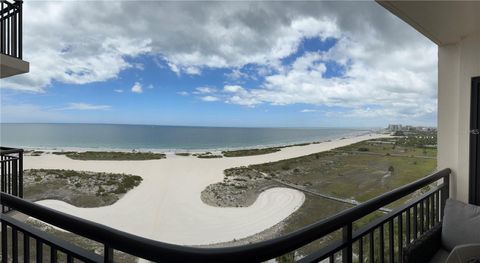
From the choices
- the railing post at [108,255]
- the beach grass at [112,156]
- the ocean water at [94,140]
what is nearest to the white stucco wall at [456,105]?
the railing post at [108,255]

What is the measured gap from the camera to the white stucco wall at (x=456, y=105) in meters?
2.32

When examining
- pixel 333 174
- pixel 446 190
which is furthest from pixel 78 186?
pixel 446 190

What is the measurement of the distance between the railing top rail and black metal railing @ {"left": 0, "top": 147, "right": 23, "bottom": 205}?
3.18 meters

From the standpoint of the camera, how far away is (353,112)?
119 feet

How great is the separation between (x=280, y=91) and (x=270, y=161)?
50.3ft

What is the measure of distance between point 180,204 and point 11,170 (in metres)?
20.3

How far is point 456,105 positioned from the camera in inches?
96.8

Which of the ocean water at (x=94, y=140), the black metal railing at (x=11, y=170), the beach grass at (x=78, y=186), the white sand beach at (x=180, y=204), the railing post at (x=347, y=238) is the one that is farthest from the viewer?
the ocean water at (x=94, y=140)

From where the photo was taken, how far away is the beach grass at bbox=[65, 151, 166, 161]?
95.0ft

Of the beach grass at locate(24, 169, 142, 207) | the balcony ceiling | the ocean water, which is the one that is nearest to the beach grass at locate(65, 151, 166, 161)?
the beach grass at locate(24, 169, 142, 207)

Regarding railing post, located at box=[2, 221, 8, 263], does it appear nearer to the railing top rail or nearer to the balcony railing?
the balcony railing

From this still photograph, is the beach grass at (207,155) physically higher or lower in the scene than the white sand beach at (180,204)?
higher

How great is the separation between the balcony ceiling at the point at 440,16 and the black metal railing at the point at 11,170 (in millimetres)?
4270

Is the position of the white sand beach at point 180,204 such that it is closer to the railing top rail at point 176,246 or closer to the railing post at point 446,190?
the railing post at point 446,190
